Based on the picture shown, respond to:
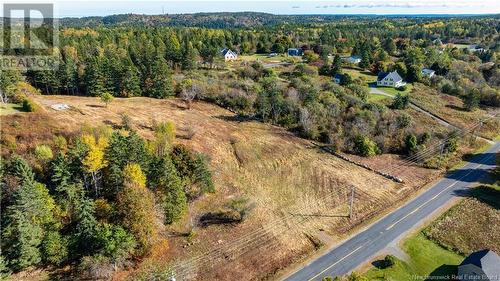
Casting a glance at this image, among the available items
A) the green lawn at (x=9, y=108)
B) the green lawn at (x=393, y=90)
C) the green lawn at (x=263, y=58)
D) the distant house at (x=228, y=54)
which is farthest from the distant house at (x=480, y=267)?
the distant house at (x=228, y=54)

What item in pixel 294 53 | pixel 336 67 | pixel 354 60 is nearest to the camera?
pixel 336 67

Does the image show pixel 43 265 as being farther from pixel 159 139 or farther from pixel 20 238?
pixel 159 139

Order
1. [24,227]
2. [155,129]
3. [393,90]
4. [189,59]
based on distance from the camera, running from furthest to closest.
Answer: [189,59] < [393,90] < [155,129] < [24,227]

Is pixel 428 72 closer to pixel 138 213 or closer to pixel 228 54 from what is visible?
pixel 228 54

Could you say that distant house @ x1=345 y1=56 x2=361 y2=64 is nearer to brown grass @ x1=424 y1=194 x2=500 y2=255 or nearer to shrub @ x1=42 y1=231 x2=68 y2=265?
brown grass @ x1=424 y1=194 x2=500 y2=255

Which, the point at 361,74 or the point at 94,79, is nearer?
the point at 94,79

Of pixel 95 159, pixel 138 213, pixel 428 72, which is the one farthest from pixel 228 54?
pixel 138 213

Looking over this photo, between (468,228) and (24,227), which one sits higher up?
(24,227)

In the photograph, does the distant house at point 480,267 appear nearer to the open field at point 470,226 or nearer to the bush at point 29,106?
the open field at point 470,226
